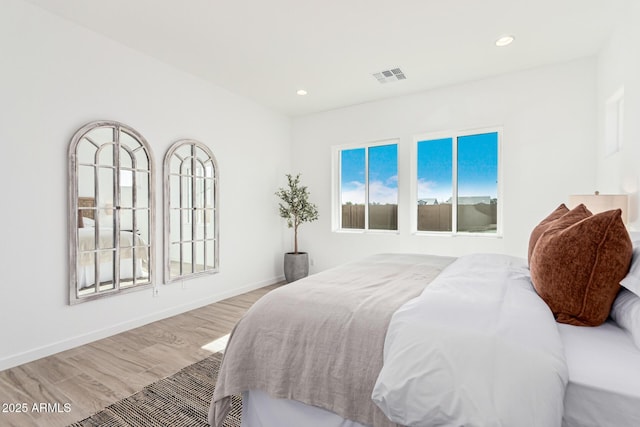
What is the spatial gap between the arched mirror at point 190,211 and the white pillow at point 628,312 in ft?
11.9

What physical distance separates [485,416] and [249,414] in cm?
119

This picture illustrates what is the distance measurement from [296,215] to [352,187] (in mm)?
1006

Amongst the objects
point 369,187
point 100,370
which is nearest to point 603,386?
point 100,370

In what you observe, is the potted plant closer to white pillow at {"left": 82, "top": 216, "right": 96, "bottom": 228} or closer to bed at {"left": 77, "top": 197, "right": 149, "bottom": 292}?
bed at {"left": 77, "top": 197, "right": 149, "bottom": 292}

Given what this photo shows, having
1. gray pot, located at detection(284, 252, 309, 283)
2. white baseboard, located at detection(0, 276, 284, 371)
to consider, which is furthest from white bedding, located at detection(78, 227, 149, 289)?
gray pot, located at detection(284, 252, 309, 283)

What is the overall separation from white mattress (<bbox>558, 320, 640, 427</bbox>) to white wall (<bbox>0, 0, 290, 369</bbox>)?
3402 mm

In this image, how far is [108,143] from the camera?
9.84 feet

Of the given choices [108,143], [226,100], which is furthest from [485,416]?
[226,100]

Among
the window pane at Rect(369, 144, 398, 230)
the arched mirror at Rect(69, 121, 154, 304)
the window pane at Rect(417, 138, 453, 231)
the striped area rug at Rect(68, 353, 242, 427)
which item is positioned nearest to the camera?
the striped area rug at Rect(68, 353, 242, 427)

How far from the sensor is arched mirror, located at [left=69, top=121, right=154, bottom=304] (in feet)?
9.14

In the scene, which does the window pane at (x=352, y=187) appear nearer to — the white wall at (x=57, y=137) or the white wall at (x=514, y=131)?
the white wall at (x=514, y=131)

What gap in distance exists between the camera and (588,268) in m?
1.22

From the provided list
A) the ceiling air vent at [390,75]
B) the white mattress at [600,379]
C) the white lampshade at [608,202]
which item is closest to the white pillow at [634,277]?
the white mattress at [600,379]

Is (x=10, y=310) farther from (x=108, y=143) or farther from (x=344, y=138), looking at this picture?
(x=344, y=138)
